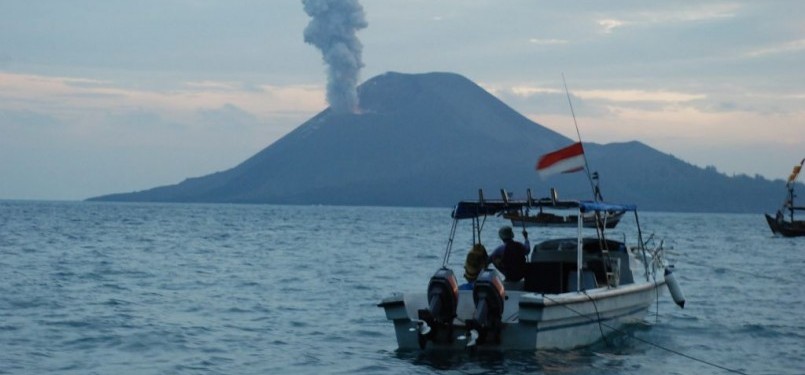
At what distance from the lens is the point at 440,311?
55.8 feet

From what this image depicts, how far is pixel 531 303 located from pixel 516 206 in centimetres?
262

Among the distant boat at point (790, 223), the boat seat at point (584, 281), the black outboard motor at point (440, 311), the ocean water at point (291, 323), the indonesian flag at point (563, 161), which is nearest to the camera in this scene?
the black outboard motor at point (440, 311)

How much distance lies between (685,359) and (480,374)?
4.71 meters

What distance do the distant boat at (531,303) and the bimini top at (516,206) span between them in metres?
0.02

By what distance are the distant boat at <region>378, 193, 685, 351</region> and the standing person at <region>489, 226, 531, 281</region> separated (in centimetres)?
15

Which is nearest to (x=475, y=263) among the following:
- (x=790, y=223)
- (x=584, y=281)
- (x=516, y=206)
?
(x=516, y=206)

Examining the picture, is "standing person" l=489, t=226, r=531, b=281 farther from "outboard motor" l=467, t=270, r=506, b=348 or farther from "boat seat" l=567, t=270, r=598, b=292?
"outboard motor" l=467, t=270, r=506, b=348

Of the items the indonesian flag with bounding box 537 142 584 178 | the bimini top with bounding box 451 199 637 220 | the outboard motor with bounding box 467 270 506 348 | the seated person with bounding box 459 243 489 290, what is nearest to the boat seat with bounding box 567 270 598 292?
the bimini top with bounding box 451 199 637 220

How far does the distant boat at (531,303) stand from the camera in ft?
55.1

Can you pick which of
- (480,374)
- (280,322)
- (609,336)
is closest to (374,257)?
(280,322)

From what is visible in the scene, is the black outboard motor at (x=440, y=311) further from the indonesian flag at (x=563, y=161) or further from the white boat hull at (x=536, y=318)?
the indonesian flag at (x=563, y=161)

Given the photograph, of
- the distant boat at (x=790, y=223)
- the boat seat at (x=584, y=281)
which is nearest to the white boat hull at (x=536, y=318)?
the boat seat at (x=584, y=281)

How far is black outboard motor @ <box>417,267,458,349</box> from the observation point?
16984mm

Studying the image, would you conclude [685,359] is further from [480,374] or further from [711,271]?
[711,271]
